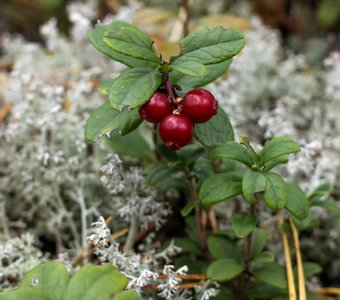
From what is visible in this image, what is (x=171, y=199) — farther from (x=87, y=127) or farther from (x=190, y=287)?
(x=87, y=127)

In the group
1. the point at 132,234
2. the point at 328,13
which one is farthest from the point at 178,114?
the point at 328,13

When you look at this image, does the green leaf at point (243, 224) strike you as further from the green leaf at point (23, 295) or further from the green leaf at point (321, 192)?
the green leaf at point (23, 295)

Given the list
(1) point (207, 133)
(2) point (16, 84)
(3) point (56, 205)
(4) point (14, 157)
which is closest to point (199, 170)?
(1) point (207, 133)

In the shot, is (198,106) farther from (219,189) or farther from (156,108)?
(219,189)

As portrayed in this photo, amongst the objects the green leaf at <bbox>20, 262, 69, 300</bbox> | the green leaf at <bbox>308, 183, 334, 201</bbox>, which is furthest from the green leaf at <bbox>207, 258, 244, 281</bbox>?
the green leaf at <bbox>20, 262, 69, 300</bbox>

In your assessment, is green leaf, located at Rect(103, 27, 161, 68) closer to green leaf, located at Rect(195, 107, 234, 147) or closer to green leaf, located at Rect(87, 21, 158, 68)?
green leaf, located at Rect(87, 21, 158, 68)

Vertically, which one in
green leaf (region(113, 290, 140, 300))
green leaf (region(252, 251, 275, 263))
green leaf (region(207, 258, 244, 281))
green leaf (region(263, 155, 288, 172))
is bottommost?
green leaf (region(113, 290, 140, 300))

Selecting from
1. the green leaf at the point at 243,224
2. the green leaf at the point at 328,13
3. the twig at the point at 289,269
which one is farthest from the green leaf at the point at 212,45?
the green leaf at the point at 328,13
